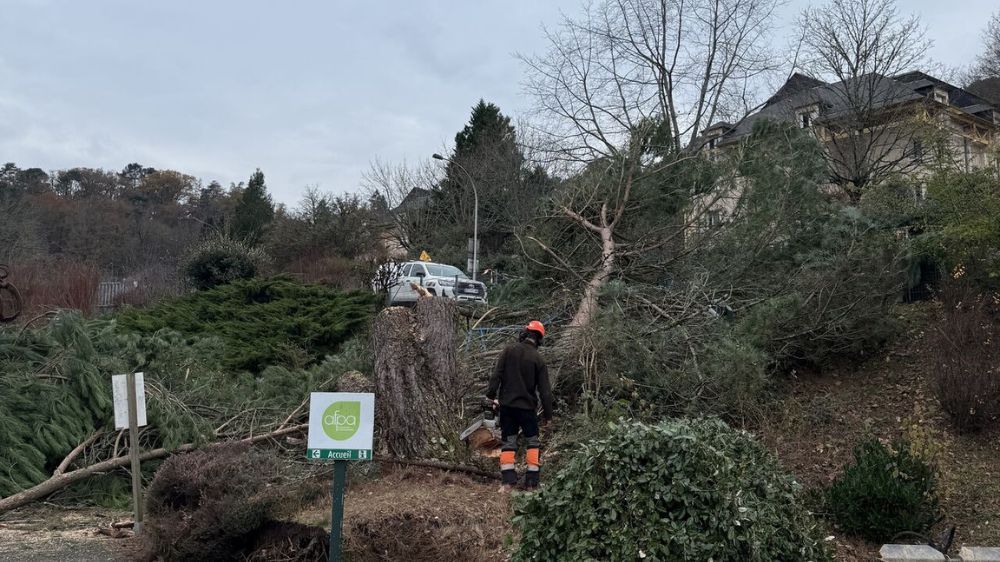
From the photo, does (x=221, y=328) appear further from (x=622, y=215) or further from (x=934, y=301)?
(x=934, y=301)

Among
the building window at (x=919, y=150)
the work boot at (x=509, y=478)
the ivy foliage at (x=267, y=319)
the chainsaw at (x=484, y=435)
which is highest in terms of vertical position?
the building window at (x=919, y=150)

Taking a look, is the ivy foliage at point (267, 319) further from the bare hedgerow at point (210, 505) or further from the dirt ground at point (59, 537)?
the bare hedgerow at point (210, 505)

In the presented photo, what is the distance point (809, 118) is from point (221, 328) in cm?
1717

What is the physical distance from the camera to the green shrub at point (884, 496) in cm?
639

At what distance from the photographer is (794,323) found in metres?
10.9

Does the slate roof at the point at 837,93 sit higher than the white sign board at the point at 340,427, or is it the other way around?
the slate roof at the point at 837,93

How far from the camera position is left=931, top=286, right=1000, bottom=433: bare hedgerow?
8.52 m

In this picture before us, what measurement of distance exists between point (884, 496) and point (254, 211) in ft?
146

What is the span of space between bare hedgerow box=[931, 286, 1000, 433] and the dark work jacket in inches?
170

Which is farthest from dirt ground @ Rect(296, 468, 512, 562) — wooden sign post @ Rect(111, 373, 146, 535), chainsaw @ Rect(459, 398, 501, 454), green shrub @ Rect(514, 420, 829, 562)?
wooden sign post @ Rect(111, 373, 146, 535)

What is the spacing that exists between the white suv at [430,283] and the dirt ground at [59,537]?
20.2 feet

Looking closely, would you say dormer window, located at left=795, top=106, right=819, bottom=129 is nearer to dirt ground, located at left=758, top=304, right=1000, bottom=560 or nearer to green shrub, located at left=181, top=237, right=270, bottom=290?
dirt ground, located at left=758, top=304, right=1000, bottom=560

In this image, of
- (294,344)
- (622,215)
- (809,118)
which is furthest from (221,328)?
(809,118)

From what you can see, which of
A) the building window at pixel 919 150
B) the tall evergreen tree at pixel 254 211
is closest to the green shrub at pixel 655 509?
the building window at pixel 919 150
